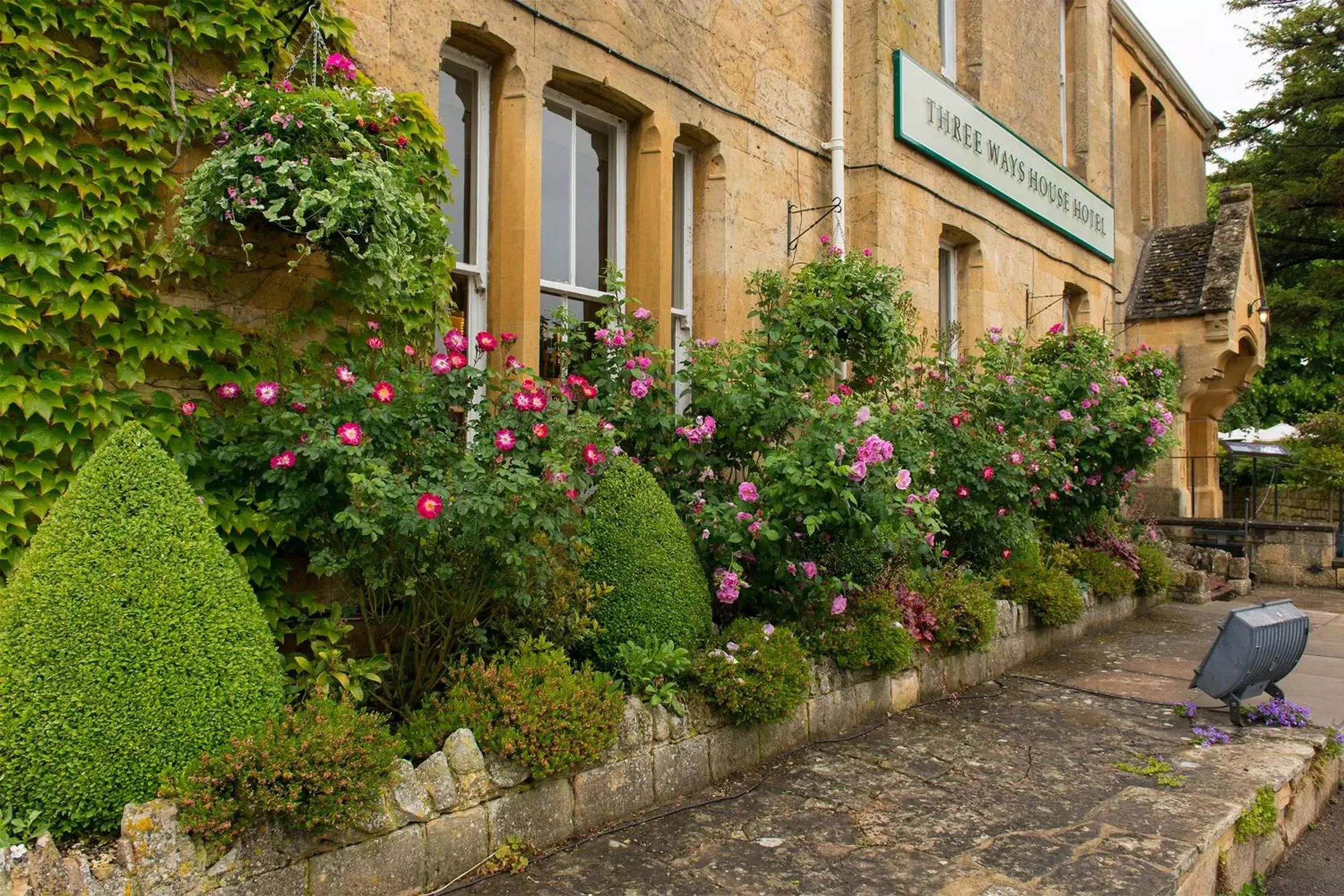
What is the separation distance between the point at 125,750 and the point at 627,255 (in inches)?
187

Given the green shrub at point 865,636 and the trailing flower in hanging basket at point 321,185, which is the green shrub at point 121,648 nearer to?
the trailing flower in hanging basket at point 321,185

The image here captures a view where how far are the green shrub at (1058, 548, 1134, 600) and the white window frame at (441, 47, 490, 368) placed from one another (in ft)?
19.2

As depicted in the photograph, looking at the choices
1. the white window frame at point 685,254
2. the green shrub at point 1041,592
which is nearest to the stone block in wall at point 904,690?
the green shrub at point 1041,592

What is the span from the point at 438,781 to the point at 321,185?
7.70 feet

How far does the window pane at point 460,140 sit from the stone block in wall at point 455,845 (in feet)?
A: 11.0

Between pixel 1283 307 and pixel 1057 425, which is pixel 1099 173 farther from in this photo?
pixel 1283 307

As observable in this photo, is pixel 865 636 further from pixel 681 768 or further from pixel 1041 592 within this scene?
pixel 1041 592

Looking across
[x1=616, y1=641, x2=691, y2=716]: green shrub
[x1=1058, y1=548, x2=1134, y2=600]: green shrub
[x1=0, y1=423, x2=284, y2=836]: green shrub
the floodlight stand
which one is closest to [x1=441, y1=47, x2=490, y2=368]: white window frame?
[x1=616, y1=641, x2=691, y2=716]: green shrub

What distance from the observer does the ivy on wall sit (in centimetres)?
352

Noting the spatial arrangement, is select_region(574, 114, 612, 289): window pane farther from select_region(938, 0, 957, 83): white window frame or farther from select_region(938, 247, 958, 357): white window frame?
select_region(938, 0, 957, 83): white window frame

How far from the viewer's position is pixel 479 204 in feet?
19.0

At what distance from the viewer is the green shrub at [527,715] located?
11.9ft

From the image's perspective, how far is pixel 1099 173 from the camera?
13.7 metres

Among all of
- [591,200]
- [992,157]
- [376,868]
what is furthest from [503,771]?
[992,157]
